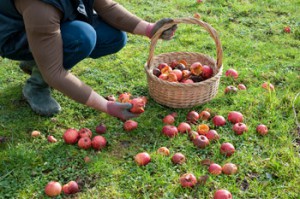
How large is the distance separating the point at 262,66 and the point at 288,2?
7.52ft

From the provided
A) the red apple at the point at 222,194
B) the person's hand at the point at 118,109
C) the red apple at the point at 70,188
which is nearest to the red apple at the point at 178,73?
the person's hand at the point at 118,109

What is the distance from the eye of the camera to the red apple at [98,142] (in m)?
3.12

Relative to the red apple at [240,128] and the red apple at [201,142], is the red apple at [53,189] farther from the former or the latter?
the red apple at [240,128]

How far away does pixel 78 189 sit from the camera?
9.13ft

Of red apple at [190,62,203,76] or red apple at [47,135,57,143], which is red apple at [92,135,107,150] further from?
red apple at [190,62,203,76]

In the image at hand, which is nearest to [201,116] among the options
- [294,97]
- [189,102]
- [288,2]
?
[189,102]

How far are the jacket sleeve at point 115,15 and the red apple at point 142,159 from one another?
1.27 metres

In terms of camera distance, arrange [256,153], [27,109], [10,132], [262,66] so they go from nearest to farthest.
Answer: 1. [256,153]
2. [10,132]
3. [27,109]
4. [262,66]

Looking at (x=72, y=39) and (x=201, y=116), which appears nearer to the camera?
(x=72, y=39)

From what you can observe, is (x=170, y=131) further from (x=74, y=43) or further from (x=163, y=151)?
(x=74, y=43)

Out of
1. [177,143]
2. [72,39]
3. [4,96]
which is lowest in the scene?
[4,96]

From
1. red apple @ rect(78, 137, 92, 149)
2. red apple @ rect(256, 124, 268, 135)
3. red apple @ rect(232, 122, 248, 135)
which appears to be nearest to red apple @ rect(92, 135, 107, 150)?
red apple @ rect(78, 137, 92, 149)

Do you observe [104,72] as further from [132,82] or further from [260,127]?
[260,127]

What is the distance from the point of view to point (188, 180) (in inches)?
107
